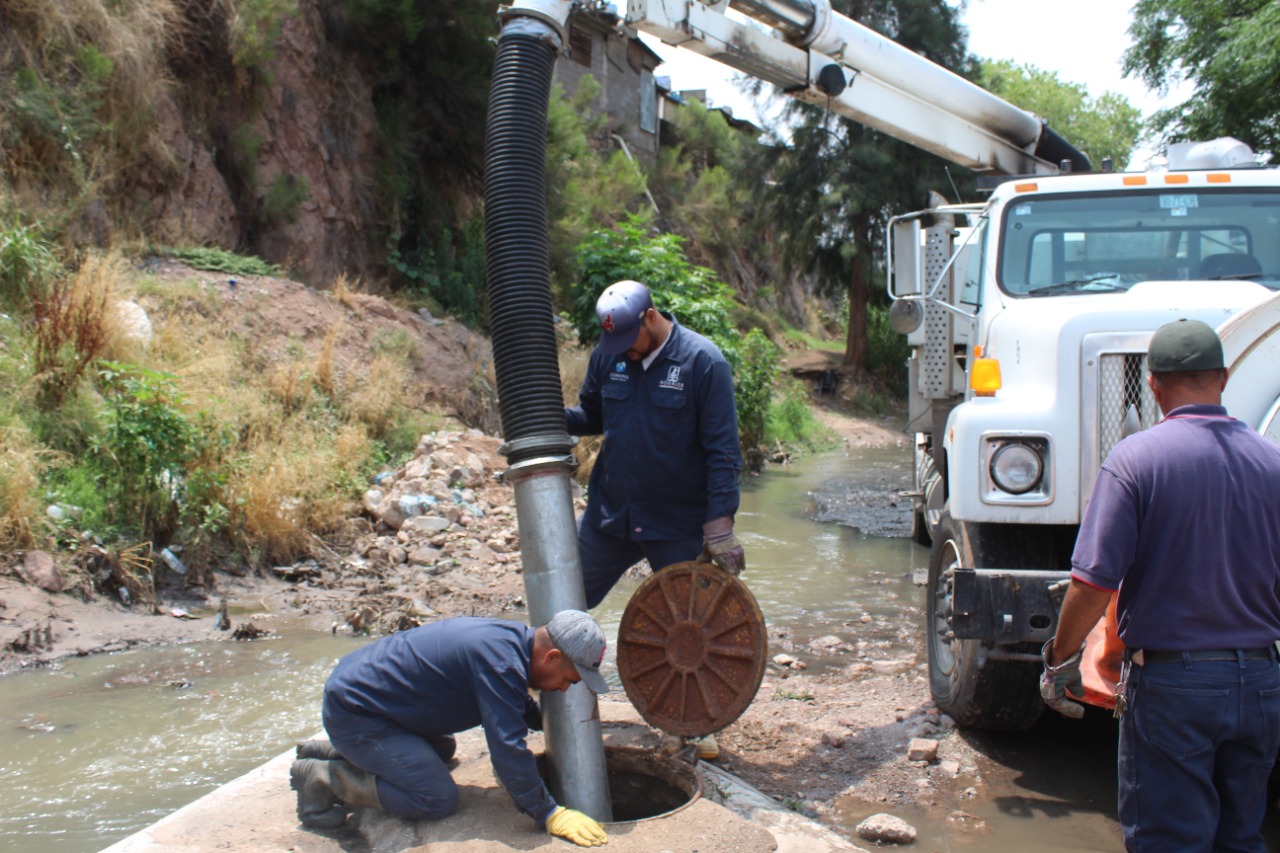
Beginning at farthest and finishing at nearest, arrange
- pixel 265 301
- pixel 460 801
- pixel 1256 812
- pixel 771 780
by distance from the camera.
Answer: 1. pixel 265 301
2. pixel 771 780
3. pixel 460 801
4. pixel 1256 812

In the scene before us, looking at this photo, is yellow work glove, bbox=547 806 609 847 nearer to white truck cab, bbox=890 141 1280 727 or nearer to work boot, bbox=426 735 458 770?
work boot, bbox=426 735 458 770

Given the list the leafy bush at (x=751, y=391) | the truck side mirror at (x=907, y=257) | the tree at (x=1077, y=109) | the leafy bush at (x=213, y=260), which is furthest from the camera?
the tree at (x=1077, y=109)

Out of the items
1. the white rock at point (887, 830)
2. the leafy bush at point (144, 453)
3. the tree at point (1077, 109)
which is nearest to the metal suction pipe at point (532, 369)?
the white rock at point (887, 830)

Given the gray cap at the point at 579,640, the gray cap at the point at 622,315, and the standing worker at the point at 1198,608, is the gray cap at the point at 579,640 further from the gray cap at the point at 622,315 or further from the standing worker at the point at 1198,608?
the standing worker at the point at 1198,608

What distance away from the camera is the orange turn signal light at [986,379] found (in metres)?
4.61

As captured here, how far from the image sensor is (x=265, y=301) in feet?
36.5

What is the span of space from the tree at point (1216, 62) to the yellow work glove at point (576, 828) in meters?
14.5

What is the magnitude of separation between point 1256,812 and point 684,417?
2.38 metres

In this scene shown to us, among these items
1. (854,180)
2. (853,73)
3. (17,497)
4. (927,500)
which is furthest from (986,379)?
(854,180)

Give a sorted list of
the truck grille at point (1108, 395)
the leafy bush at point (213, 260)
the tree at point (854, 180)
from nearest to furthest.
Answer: the truck grille at point (1108, 395) < the leafy bush at point (213, 260) < the tree at point (854, 180)

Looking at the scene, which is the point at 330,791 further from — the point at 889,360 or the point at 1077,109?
the point at 1077,109

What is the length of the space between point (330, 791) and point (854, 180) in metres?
23.5

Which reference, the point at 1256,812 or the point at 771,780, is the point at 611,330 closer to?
the point at 771,780

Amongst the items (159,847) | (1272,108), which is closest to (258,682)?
(159,847)
